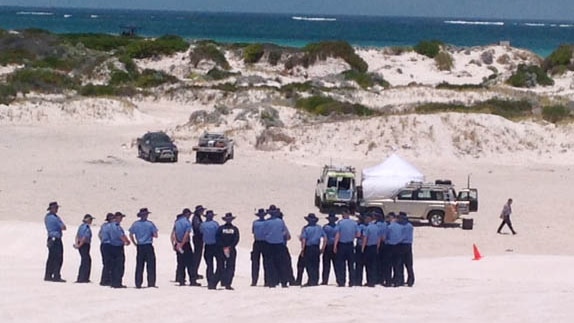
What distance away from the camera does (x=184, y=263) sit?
19641 millimetres

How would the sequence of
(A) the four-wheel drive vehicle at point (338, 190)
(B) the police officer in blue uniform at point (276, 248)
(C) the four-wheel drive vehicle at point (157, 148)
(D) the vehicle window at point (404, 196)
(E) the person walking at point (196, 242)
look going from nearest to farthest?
(B) the police officer in blue uniform at point (276, 248) → (E) the person walking at point (196, 242) → (D) the vehicle window at point (404, 196) → (A) the four-wheel drive vehicle at point (338, 190) → (C) the four-wheel drive vehicle at point (157, 148)

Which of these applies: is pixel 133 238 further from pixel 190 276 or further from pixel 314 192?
pixel 314 192

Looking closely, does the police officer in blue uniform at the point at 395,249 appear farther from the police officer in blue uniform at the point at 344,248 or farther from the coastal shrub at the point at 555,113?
the coastal shrub at the point at 555,113

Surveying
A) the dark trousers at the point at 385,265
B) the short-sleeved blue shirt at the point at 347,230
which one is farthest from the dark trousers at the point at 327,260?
the dark trousers at the point at 385,265

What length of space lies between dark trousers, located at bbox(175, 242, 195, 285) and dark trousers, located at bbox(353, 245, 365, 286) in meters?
2.84

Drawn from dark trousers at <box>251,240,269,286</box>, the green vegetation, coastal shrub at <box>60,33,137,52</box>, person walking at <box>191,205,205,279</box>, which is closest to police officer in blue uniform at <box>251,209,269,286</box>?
dark trousers at <box>251,240,269,286</box>

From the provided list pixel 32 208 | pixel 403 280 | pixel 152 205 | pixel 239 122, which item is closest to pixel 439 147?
pixel 239 122

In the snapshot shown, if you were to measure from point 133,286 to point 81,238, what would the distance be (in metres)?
1.19

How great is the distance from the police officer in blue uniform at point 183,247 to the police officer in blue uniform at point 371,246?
2984 mm

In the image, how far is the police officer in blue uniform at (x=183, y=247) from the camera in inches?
765

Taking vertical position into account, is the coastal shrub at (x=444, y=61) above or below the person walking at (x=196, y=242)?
above

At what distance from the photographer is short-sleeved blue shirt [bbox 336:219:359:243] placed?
19.7 m

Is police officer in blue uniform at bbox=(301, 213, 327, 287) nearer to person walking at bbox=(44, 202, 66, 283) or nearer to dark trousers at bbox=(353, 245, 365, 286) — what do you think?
dark trousers at bbox=(353, 245, 365, 286)

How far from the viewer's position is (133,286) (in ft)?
63.5
